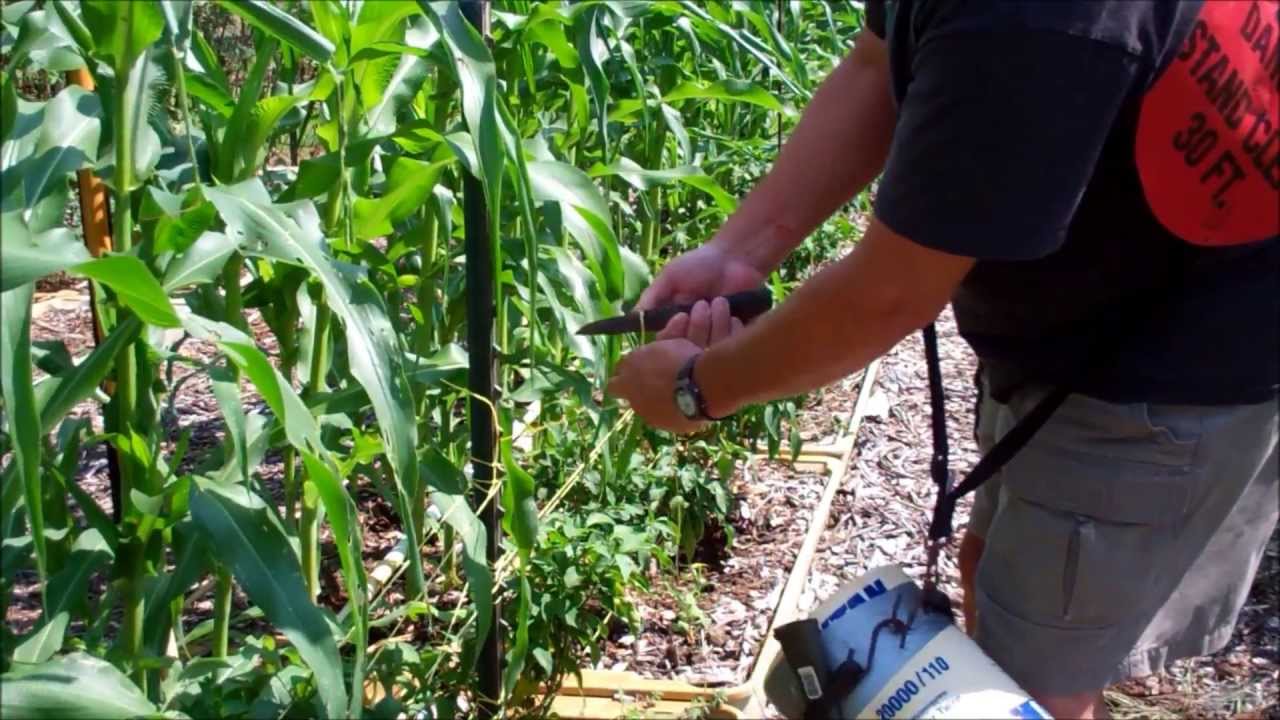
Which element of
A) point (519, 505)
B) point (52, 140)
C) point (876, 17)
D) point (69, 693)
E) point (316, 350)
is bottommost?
point (69, 693)

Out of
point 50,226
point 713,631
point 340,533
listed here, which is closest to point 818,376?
point 340,533

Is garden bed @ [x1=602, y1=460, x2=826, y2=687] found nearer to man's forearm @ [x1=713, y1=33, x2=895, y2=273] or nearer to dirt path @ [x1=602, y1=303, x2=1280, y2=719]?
dirt path @ [x1=602, y1=303, x2=1280, y2=719]

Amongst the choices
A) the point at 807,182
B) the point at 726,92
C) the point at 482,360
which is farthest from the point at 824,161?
the point at 726,92

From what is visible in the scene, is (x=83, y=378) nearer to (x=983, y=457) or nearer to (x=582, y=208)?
(x=582, y=208)

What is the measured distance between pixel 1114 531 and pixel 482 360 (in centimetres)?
93

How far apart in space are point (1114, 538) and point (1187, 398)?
19 cm

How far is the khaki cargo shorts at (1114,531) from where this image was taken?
5.11 ft

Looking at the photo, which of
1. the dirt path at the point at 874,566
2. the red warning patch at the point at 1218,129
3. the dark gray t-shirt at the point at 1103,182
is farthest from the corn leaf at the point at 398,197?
the dirt path at the point at 874,566

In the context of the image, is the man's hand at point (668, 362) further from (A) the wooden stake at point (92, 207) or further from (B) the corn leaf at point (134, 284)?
(A) the wooden stake at point (92, 207)

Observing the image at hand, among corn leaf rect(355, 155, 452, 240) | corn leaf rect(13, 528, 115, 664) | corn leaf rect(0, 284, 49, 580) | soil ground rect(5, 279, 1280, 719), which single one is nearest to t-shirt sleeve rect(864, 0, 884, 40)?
corn leaf rect(355, 155, 452, 240)

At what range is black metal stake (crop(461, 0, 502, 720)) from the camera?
195 centimetres

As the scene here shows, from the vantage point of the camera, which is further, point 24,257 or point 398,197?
point 398,197

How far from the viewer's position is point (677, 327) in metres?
1.80

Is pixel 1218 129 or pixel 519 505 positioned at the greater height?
pixel 1218 129
